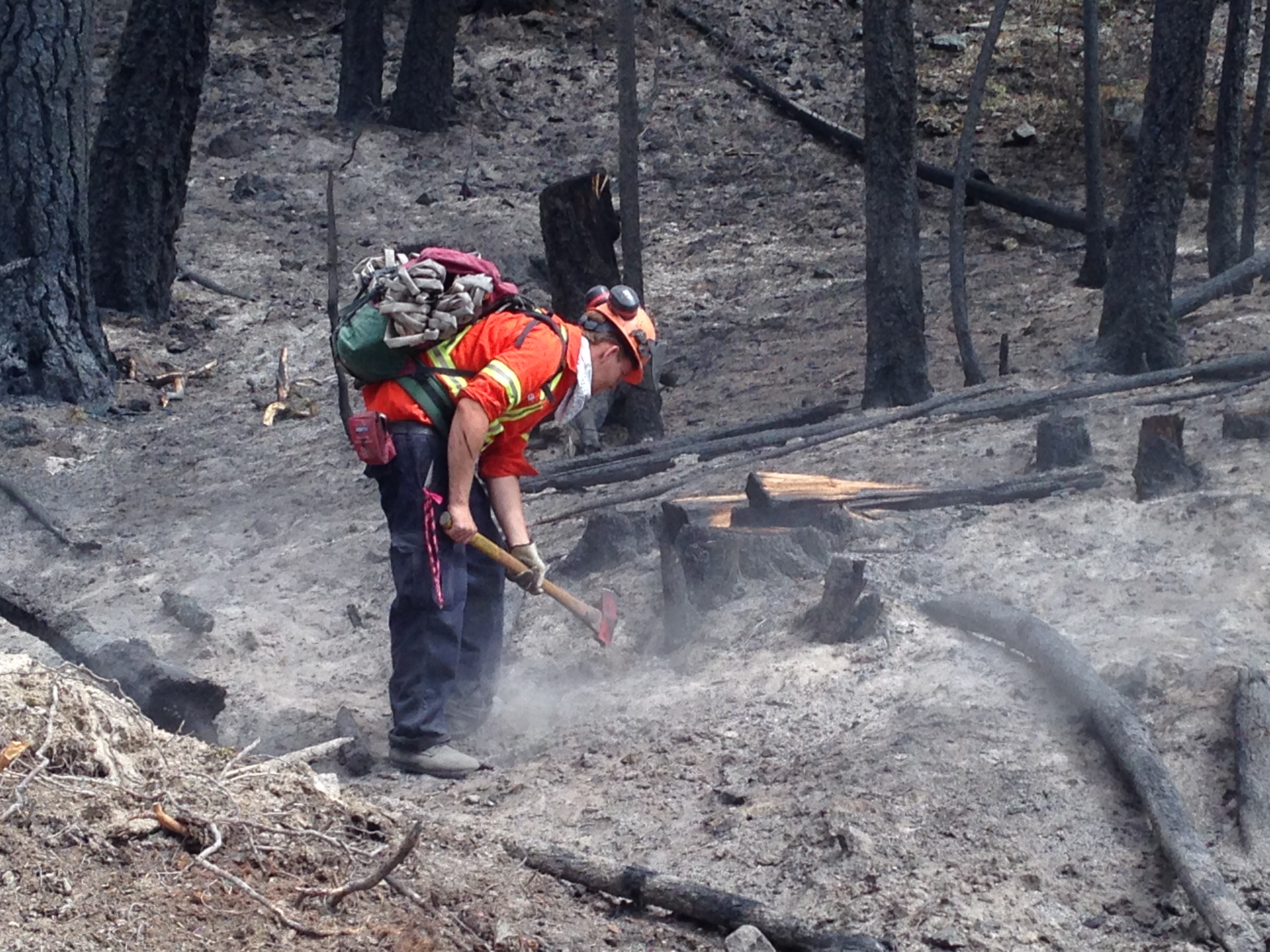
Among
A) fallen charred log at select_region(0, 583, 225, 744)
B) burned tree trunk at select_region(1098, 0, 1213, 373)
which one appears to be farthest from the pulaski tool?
burned tree trunk at select_region(1098, 0, 1213, 373)

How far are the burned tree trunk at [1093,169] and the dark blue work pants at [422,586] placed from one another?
8378mm

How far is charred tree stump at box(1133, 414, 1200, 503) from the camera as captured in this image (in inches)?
240

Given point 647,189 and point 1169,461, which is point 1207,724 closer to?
point 1169,461

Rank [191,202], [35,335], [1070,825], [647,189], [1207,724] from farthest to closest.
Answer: [647,189] → [191,202] → [35,335] → [1207,724] → [1070,825]

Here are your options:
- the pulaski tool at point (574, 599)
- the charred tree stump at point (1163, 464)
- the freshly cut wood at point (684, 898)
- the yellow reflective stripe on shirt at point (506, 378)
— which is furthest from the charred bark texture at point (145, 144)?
the freshly cut wood at point (684, 898)

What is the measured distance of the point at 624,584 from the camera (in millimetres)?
6457

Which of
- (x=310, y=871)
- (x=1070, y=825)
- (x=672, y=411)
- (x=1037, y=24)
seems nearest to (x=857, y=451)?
(x=672, y=411)

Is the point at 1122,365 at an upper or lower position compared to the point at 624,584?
upper

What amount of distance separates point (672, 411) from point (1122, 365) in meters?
3.26

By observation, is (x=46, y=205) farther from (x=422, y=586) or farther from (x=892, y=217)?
(x=422, y=586)

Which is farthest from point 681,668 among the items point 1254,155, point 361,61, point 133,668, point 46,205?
point 361,61

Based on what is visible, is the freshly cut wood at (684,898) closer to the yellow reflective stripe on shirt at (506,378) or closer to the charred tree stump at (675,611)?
the yellow reflective stripe on shirt at (506,378)

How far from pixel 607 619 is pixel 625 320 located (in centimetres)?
145

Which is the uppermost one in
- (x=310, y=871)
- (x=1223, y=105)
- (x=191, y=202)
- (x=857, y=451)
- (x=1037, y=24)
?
(x=1037, y=24)
